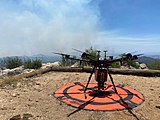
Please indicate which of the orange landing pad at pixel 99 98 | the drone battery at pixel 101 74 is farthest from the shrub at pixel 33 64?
the drone battery at pixel 101 74

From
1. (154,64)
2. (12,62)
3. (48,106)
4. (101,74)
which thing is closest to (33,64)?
(12,62)

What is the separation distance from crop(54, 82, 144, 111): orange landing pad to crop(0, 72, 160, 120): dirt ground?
195 millimetres

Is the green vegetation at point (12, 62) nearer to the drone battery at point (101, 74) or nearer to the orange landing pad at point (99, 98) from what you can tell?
the orange landing pad at point (99, 98)

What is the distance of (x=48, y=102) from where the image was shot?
5301 millimetres

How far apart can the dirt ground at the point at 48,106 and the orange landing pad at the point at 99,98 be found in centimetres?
19

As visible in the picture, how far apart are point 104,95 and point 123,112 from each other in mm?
1171

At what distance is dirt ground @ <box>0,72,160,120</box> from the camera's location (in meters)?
4.42

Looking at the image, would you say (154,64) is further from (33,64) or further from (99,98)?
(99,98)

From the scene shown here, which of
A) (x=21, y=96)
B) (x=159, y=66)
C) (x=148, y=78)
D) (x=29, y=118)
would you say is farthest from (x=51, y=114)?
(x=159, y=66)

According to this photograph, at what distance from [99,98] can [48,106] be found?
57.2 inches

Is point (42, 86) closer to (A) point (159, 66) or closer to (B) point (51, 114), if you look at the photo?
(B) point (51, 114)

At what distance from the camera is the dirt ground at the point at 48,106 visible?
442 centimetres

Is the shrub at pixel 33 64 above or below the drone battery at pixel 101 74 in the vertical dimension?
above

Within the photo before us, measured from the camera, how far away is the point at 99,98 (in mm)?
5539
